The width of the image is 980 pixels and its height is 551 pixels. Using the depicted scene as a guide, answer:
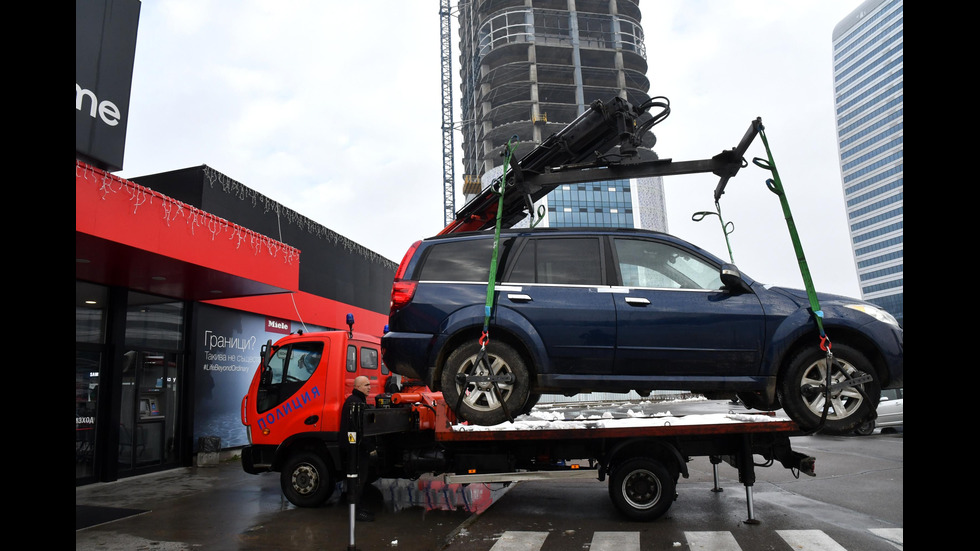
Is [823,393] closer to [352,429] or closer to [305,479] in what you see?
[352,429]

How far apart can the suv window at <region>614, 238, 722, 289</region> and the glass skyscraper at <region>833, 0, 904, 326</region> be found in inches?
1607

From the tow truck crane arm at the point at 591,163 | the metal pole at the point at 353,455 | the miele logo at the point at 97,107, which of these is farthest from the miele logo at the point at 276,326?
the tow truck crane arm at the point at 591,163

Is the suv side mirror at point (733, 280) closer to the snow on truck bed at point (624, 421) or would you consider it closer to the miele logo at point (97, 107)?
the snow on truck bed at point (624, 421)

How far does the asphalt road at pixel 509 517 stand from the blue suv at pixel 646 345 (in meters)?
3.44

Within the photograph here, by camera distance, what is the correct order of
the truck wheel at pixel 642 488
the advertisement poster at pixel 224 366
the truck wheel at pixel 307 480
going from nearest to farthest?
the truck wheel at pixel 642 488 < the truck wheel at pixel 307 480 < the advertisement poster at pixel 224 366

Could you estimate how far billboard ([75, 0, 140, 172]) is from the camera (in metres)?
8.84

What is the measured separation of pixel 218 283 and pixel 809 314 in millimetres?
10124

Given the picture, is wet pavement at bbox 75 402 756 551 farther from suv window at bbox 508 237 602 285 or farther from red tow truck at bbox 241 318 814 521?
suv window at bbox 508 237 602 285

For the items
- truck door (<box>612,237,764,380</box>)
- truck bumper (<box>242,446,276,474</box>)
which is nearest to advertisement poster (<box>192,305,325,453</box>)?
truck bumper (<box>242,446,276,474</box>)

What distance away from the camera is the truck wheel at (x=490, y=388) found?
353cm

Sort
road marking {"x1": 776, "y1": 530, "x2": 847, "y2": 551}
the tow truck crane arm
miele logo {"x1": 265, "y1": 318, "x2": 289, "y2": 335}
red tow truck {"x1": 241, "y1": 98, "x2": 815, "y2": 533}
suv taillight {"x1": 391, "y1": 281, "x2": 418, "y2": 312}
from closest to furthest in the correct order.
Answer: the tow truck crane arm → suv taillight {"x1": 391, "y1": 281, "x2": 418, "y2": 312} → road marking {"x1": 776, "y1": 530, "x2": 847, "y2": 551} → red tow truck {"x1": 241, "y1": 98, "x2": 815, "y2": 533} → miele logo {"x1": 265, "y1": 318, "x2": 289, "y2": 335}

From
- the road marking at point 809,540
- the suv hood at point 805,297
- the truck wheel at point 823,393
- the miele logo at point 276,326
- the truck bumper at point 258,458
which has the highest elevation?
the miele logo at point 276,326

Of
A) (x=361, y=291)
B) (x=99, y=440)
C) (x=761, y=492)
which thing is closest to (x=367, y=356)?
(x=99, y=440)
